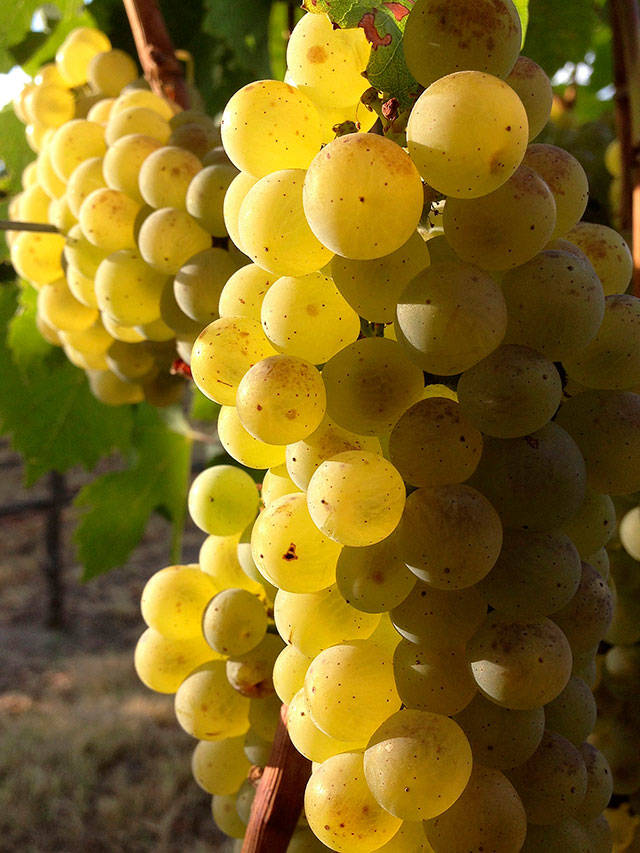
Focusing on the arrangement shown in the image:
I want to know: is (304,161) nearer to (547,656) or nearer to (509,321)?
(509,321)

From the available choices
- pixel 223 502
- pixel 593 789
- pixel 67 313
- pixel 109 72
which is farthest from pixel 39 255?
pixel 593 789

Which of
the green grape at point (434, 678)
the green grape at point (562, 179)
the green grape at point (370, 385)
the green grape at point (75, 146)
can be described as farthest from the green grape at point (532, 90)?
the green grape at point (75, 146)

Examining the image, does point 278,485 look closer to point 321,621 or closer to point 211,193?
point 321,621

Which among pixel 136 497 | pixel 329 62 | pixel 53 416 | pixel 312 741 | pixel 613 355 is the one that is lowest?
pixel 136 497

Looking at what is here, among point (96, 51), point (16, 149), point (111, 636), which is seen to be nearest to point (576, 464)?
point (96, 51)

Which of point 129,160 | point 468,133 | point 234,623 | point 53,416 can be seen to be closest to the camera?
point 468,133

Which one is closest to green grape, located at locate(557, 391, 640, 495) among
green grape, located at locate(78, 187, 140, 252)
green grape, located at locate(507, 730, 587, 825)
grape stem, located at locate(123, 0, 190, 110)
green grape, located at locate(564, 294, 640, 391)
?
green grape, located at locate(564, 294, 640, 391)

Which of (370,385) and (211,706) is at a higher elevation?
(370,385)
